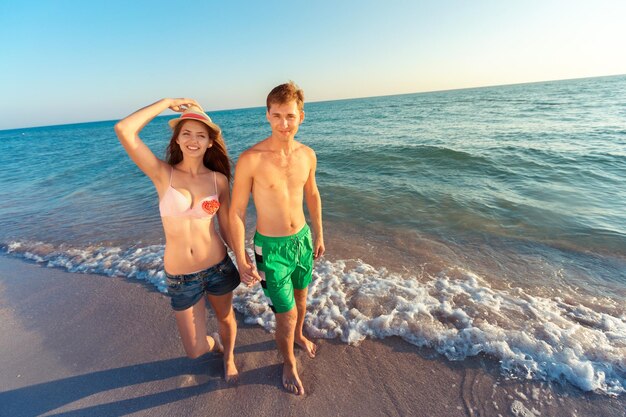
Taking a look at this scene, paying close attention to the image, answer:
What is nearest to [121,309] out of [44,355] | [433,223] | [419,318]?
[44,355]

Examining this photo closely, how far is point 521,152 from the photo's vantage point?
40.5 feet

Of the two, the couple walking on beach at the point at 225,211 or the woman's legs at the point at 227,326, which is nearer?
the couple walking on beach at the point at 225,211

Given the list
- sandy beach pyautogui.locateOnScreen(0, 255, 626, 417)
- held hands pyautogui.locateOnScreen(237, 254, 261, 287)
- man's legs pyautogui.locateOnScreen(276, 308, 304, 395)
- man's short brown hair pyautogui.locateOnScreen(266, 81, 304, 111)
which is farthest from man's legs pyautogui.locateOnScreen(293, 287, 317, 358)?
man's short brown hair pyautogui.locateOnScreen(266, 81, 304, 111)

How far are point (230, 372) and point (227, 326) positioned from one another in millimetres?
444

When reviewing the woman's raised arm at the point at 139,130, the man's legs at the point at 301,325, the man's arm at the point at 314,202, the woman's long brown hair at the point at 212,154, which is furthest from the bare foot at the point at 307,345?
the woman's raised arm at the point at 139,130

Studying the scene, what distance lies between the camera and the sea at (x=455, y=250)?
128 inches

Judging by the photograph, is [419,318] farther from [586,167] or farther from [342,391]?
[586,167]

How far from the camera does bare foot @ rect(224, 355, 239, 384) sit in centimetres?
280

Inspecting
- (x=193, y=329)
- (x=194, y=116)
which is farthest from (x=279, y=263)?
(x=194, y=116)

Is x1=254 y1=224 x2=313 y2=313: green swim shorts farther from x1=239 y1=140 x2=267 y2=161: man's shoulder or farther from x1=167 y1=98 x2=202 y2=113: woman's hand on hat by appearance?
x1=167 y1=98 x2=202 y2=113: woman's hand on hat

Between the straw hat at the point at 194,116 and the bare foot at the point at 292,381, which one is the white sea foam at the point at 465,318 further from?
the straw hat at the point at 194,116

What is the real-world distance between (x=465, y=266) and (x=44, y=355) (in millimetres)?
5889

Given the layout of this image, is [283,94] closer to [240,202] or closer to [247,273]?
[240,202]

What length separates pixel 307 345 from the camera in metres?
3.15
